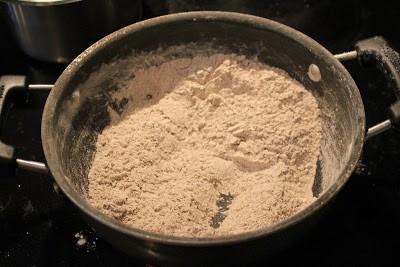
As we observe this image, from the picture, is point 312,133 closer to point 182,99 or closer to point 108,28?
point 182,99

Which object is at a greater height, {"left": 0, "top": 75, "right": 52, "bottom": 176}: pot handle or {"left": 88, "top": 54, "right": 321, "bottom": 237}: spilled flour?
{"left": 0, "top": 75, "right": 52, "bottom": 176}: pot handle

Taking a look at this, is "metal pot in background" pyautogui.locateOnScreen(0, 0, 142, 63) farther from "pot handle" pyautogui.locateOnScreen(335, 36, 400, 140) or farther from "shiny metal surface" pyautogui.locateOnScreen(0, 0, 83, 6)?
"pot handle" pyautogui.locateOnScreen(335, 36, 400, 140)

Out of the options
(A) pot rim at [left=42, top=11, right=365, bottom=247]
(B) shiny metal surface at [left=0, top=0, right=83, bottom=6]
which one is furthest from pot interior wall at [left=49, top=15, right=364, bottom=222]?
(B) shiny metal surface at [left=0, top=0, right=83, bottom=6]

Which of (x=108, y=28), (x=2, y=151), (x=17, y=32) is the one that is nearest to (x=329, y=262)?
(x=2, y=151)

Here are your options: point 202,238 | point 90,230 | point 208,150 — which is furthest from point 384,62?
point 90,230

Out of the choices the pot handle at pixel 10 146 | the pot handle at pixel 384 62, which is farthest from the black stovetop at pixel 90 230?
the pot handle at pixel 384 62

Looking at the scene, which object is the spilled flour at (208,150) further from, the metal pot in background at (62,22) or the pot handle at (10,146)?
the metal pot in background at (62,22)
